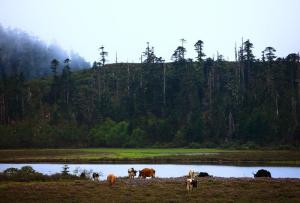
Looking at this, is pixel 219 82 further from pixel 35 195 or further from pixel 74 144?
pixel 35 195

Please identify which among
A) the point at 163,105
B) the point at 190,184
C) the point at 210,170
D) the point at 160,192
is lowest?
the point at 210,170

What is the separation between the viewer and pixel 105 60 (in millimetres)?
169750

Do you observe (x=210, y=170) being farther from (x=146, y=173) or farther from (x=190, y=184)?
(x=190, y=184)

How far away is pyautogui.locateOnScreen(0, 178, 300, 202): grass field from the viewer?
32094 mm

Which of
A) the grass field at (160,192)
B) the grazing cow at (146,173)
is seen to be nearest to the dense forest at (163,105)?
the grazing cow at (146,173)

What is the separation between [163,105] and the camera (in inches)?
5866

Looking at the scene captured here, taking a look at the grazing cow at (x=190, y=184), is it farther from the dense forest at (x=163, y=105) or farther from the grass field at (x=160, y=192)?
the dense forest at (x=163, y=105)

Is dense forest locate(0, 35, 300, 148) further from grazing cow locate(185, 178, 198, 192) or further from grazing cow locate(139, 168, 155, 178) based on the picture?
grazing cow locate(185, 178, 198, 192)

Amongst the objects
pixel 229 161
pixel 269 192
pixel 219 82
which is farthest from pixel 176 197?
pixel 219 82

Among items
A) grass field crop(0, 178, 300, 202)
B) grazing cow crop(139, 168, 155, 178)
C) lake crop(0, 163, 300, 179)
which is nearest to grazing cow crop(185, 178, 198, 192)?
grass field crop(0, 178, 300, 202)

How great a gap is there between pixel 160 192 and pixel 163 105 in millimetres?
114333

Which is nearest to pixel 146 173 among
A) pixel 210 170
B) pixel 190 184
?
pixel 190 184

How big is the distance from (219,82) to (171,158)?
68.8 meters

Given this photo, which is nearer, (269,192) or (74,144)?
(269,192)
